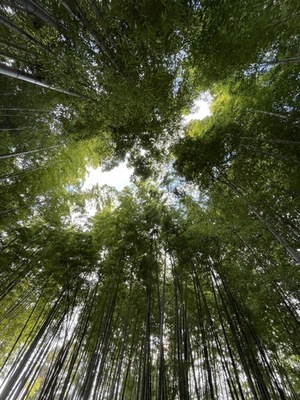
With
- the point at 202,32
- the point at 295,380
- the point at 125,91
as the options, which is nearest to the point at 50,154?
the point at 125,91

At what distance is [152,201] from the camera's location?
5.84 m

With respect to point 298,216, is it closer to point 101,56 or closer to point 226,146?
point 226,146

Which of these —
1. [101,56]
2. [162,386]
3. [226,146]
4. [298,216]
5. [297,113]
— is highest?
[226,146]

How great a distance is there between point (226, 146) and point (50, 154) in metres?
3.52

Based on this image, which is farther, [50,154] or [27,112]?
[50,154]

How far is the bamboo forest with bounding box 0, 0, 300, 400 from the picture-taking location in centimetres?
247

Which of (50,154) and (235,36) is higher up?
(50,154)

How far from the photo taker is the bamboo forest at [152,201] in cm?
247

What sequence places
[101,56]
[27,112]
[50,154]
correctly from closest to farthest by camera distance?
[101,56] → [27,112] → [50,154]

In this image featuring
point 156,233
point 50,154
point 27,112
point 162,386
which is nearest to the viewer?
point 162,386

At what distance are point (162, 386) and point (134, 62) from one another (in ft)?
12.7

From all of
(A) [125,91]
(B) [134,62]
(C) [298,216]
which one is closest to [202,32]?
(B) [134,62]

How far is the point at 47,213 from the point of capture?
4586mm

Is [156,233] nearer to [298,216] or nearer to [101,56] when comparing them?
[298,216]
